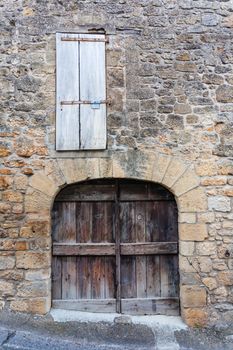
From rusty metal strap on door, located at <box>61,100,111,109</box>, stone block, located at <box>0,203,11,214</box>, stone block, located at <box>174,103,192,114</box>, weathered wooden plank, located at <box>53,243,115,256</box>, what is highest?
rusty metal strap on door, located at <box>61,100,111,109</box>

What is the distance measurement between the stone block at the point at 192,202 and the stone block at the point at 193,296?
Answer: 0.92 meters

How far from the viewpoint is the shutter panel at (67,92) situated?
383cm

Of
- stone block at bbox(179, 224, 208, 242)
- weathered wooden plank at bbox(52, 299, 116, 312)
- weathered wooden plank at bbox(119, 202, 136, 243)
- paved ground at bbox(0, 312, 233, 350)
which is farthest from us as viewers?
weathered wooden plank at bbox(119, 202, 136, 243)

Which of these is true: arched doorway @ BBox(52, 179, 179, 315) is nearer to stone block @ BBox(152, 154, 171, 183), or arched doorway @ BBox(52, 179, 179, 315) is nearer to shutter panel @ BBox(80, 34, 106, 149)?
stone block @ BBox(152, 154, 171, 183)

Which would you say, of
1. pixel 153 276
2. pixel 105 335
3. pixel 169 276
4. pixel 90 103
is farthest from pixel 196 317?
pixel 90 103

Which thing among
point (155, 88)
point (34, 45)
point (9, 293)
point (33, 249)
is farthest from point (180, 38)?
point (9, 293)

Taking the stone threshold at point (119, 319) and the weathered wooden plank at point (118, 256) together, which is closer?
the stone threshold at point (119, 319)

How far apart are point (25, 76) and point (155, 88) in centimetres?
162

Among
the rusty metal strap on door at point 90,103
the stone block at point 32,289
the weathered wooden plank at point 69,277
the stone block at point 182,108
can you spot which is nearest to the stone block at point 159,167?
the stone block at point 182,108

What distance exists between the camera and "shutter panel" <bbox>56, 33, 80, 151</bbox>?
3828 mm

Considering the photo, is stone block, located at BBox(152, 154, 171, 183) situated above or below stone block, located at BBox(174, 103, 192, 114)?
below

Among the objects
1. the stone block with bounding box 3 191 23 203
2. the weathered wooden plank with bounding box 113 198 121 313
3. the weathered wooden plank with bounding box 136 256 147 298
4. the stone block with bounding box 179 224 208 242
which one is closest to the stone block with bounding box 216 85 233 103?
the stone block with bounding box 179 224 208 242

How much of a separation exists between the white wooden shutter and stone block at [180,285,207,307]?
199 cm

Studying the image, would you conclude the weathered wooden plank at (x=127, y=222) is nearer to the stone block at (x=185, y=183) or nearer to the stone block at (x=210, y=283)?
the stone block at (x=185, y=183)
